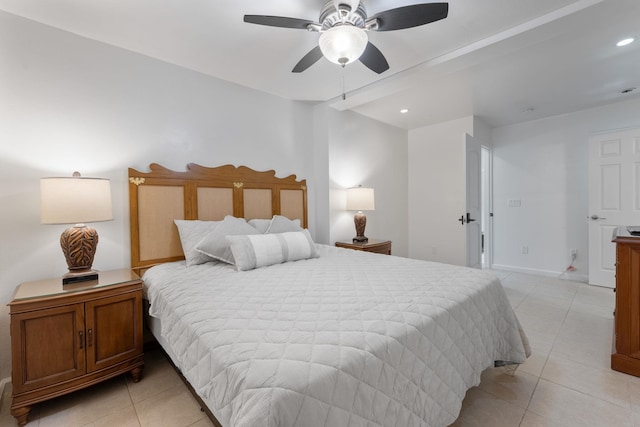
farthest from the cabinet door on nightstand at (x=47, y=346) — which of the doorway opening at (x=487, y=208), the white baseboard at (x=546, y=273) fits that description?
the white baseboard at (x=546, y=273)

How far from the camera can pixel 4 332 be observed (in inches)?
69.6

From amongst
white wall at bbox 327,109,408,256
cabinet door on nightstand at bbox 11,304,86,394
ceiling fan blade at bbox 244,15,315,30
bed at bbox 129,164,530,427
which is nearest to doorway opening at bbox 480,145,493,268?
white wall at bbox 327,109,408,256

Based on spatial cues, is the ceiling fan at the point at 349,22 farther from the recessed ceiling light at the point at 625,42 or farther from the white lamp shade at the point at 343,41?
the recessed ceiling light at the point at 625,42

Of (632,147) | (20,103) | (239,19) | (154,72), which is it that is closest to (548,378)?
(239,19)

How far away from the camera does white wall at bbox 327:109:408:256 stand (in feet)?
11.7

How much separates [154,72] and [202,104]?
443 millimetres

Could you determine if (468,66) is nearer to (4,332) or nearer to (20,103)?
(20,103)

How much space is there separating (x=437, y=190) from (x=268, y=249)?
327 centimetres

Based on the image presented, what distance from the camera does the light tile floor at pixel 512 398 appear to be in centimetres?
150

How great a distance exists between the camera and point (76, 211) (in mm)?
1723

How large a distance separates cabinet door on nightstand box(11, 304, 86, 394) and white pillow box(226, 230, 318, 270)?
96cm

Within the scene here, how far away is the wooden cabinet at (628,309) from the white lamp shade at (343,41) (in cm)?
218

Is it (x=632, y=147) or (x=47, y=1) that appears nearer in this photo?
(x=47, y=1)

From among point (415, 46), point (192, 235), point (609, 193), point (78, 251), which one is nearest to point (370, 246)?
point (192, 235)
